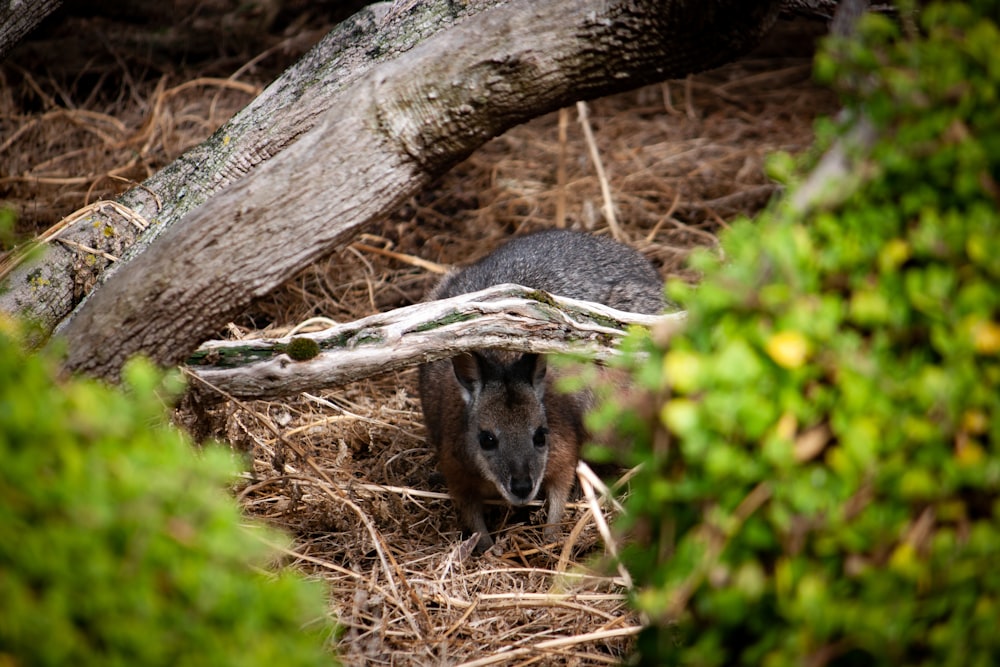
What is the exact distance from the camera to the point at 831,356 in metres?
2.00

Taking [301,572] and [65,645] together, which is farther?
[301,572]

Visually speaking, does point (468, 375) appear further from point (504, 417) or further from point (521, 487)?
point (521, 487)

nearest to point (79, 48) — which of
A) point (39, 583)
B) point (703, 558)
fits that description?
point (39, 583)

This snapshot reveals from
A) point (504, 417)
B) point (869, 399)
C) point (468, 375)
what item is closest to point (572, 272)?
point (468, 375)

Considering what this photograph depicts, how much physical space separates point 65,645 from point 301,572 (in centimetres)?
228

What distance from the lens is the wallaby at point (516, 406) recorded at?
184 inches

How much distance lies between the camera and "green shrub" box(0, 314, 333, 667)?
1.82m

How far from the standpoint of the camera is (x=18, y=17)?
461cm

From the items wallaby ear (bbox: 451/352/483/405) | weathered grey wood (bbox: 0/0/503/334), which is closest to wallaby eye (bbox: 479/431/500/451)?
wallaby ear (bbox: 451/352/483/405)

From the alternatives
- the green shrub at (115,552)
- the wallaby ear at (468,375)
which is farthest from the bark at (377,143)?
the wallaby ear at (468,375)

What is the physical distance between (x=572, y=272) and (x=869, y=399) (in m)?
3.48

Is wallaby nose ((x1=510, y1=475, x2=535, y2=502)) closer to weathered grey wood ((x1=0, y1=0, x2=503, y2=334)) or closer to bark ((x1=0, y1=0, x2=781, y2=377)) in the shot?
bark ((x1=0, y1=0, x2=781, y2=377))

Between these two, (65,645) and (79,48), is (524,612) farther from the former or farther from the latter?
(79,48)

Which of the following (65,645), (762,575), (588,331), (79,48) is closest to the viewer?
(65,645)
